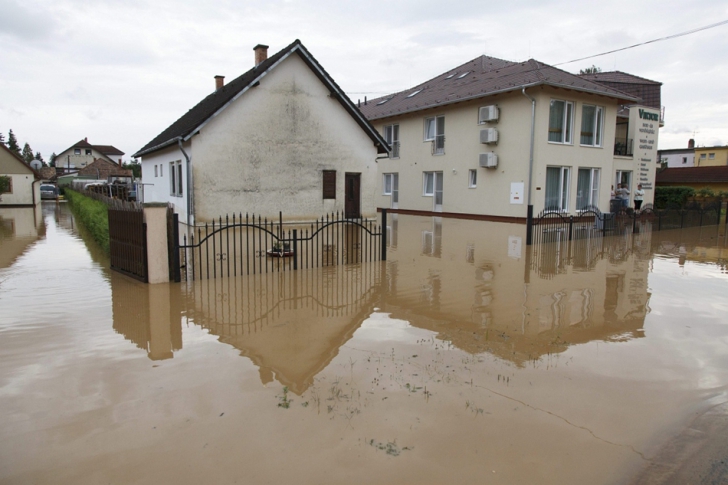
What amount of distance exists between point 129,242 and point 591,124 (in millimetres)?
21660

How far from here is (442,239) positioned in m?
17.0

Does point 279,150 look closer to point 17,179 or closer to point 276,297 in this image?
point 276,297

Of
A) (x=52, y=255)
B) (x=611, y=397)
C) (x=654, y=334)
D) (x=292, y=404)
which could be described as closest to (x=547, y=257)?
(x=654, y=334)

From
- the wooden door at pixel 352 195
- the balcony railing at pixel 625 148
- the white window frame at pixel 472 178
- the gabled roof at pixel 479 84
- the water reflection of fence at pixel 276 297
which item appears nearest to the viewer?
the water reflection of fence at pixel 276 297

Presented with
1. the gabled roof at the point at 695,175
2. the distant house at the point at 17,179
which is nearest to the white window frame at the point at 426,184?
the gabled roof at the point at 695,175

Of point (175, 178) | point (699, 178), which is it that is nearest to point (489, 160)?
point (175, 178)

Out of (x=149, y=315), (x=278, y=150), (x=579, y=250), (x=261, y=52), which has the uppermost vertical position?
(x=261, y=52)

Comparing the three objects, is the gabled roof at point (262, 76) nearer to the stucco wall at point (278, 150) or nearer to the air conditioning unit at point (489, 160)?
the stucco wall at point (278, 150)

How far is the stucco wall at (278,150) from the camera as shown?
19.5m

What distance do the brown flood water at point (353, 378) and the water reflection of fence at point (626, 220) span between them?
25.6ft

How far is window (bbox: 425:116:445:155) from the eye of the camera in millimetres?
27391

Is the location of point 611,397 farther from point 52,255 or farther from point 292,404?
point 52,255

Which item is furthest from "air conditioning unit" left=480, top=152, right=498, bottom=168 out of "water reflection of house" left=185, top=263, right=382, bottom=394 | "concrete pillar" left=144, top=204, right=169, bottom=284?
"concrete pillar" left=144, top=204, right=169, bottom=284

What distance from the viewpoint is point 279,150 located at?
67.8ft
